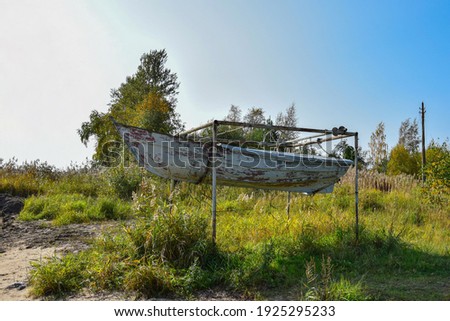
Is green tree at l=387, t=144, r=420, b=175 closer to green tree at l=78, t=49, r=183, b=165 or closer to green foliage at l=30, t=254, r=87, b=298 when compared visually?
green tree at l=78, t=49, r=183, b=165

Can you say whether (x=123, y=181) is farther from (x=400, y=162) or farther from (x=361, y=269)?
(x=400, y=162)

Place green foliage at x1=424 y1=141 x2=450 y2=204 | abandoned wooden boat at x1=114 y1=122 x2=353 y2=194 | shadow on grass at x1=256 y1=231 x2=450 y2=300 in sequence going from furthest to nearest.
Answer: green foliage at x1=424 y1=141 x2=450 y2=204 < abandoned wooden boat at x1=114 y1=122 x2=353 y2=194 < shadow on grass at x1=256 y1=231 x2=450 y2=300

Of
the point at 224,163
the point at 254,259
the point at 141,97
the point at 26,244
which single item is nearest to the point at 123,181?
the point at 26,244

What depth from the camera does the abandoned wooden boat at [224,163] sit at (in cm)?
561

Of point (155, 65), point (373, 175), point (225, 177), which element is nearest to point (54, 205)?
point (225, 177)

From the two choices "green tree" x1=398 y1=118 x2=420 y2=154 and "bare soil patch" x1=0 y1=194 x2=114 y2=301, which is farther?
"green tree" x1=398 y1=118 x2=420 y2=154

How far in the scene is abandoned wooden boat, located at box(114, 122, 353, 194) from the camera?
5613 mm

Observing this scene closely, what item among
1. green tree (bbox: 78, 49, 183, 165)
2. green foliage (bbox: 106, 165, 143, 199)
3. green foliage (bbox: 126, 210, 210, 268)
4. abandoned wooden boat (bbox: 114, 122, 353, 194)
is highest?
green tree (bbox: 78, 49, 183, 165)

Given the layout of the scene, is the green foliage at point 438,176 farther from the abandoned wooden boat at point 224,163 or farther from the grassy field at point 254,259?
the abandoned wooden boat at point 224,163

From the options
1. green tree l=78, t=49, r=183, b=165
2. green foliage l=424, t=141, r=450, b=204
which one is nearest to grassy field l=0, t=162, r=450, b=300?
green foliage l=424, t=141, r=450, b=204

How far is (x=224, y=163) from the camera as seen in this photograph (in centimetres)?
583

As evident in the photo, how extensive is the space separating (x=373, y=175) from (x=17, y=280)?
40.4ft

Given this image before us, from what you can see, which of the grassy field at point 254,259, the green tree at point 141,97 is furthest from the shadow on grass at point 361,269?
the green tree at point 141,97
